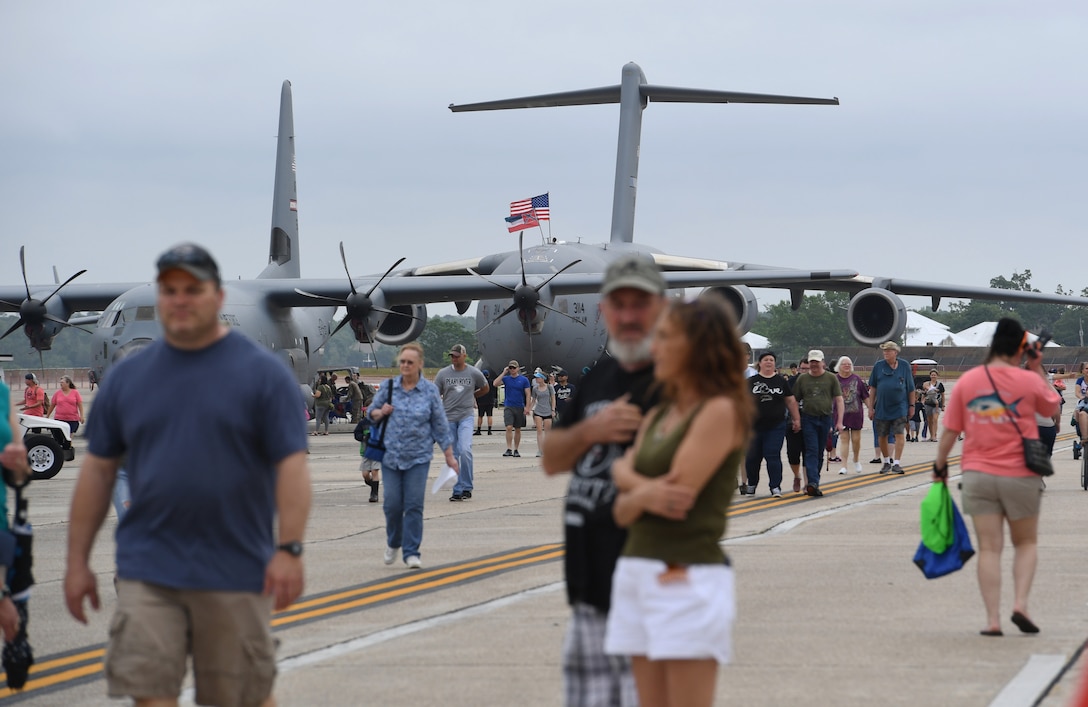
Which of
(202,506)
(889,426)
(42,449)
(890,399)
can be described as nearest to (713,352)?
(202,506)

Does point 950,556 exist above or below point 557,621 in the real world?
above

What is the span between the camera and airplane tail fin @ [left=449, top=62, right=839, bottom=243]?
42406mm

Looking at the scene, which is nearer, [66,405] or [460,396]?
[460,396]

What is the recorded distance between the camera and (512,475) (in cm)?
Result: 2023

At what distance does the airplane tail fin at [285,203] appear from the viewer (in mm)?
34375

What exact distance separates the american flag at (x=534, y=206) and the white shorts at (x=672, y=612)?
34.9 m

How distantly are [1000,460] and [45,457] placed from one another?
1623 centimetres

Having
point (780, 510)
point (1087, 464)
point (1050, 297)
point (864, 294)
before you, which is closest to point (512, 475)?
point (780, 510)

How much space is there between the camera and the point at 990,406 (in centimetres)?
803

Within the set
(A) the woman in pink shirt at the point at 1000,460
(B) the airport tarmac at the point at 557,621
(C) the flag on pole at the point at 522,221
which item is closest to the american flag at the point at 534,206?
(C) the flag on pole at the point at 522,221

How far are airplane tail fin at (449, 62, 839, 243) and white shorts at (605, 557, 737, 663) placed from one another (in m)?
38.0

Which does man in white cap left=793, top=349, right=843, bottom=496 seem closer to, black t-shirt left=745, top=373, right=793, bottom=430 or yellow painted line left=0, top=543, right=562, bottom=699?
black t-shirt left=745, top=373, right=793, bottom=430

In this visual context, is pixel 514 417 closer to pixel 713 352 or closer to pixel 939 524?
pixel 939 524

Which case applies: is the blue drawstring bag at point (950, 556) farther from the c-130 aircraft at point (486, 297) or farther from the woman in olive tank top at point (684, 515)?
the c-130 aircraft at point (486, 297)
